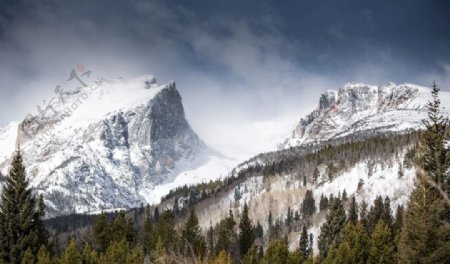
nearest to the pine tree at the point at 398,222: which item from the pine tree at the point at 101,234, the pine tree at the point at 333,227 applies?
the pine tree at the point at 333,227

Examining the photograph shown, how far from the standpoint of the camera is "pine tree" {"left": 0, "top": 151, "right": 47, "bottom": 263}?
152 ft

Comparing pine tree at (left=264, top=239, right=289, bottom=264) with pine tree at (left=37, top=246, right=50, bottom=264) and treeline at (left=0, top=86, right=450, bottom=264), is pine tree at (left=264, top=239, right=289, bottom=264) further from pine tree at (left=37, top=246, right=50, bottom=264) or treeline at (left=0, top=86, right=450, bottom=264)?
pine tree at (left=37, top=246, right=50, bottom=264)

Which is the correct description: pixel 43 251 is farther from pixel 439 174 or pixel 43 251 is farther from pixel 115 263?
pixel 439 174

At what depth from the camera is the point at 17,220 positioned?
155ft

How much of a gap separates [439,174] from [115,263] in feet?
111

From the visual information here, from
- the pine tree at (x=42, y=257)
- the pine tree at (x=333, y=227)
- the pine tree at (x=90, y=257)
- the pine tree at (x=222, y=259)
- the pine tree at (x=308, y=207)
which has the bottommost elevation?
the pine tree at (x=90, y=257)

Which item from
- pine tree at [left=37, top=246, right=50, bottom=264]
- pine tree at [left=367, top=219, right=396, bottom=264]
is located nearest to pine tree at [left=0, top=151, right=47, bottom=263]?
pine tree at [left=37, top=246, right=50, bottom=264]

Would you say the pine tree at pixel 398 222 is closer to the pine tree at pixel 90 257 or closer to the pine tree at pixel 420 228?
the pine tree at pixel 420 228

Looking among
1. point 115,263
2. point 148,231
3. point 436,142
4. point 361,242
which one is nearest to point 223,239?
point 148,231

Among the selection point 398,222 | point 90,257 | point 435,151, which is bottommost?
point 90,257

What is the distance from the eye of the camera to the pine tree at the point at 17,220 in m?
46.2

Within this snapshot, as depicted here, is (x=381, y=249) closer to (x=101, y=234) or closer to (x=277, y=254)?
(x=277, y=254)

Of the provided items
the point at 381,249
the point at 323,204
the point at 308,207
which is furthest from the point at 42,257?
the point at 308,207

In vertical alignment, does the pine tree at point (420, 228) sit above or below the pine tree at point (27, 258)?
above
